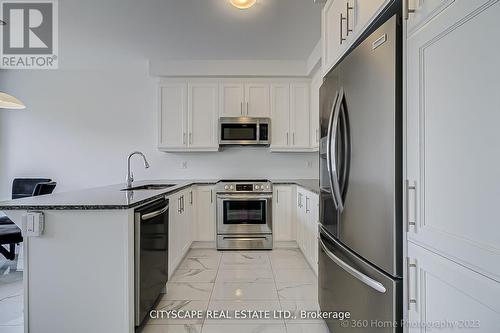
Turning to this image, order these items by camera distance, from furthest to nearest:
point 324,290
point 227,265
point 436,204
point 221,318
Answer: point 227,265 → point 221,318 → point 324,290 → point 436,204

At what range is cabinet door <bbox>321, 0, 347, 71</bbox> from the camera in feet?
5.86

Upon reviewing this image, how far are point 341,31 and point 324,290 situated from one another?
1683 millimetres

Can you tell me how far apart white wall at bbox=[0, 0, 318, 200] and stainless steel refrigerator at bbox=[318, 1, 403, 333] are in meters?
3.13

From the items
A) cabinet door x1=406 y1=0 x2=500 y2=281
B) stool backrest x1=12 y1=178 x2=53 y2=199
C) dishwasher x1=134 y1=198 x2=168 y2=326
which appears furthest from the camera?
stool backrest x1=12 y1=178 x2=53 y2=199

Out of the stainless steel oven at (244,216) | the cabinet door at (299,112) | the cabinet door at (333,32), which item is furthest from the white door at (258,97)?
the cabinet door at (333,32)

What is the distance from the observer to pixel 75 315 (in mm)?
1735

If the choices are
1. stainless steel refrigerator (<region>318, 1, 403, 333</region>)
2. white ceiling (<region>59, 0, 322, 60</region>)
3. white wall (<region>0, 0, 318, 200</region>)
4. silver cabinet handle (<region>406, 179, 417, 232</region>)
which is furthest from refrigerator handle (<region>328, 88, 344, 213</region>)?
white wall (<region>0, 0, 318, 200</region>)

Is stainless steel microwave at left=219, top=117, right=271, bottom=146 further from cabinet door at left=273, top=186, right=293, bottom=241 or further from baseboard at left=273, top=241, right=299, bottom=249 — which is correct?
baseboard at left=273, top=241, right=299, bottom=249

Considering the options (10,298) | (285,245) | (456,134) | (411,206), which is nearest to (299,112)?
(285,245)

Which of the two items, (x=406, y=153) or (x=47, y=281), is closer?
(x=406, y=153)

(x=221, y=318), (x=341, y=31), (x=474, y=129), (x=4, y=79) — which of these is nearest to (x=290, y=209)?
(x=221, y=318)

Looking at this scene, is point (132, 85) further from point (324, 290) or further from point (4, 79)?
point (324, 290)

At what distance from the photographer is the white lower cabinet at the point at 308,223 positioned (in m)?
2.96

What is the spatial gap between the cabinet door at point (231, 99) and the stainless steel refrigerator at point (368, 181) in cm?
271
